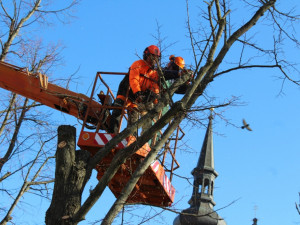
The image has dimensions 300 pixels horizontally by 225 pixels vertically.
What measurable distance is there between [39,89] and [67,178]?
12.2ft

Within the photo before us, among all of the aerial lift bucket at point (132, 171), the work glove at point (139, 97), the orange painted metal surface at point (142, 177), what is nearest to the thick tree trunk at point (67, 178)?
the aerial lift bucket at point (132, 171)

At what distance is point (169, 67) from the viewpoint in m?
8.98

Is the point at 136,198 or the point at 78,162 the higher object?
the point at 136,198

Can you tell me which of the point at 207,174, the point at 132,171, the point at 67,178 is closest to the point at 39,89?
Result: the point at 132,171

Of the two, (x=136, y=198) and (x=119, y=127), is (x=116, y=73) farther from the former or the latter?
(x=136, y=198)

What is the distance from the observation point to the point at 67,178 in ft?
20.7

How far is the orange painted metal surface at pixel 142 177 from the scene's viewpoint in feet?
26.5

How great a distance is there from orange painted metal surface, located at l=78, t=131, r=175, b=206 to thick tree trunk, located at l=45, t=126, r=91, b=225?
1.40m

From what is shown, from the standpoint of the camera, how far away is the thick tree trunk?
6.05 m

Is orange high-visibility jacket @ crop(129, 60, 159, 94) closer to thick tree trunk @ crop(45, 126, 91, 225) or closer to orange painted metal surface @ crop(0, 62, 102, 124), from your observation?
orange painted metal surface @ crop(0, 62, 102, 124)

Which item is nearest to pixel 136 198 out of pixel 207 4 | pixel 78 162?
pixel 78 162

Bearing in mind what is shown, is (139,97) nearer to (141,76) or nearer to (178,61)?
(141,76)

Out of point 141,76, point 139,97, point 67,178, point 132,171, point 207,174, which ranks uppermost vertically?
point 207,174

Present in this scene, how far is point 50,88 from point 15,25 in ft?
6.74
